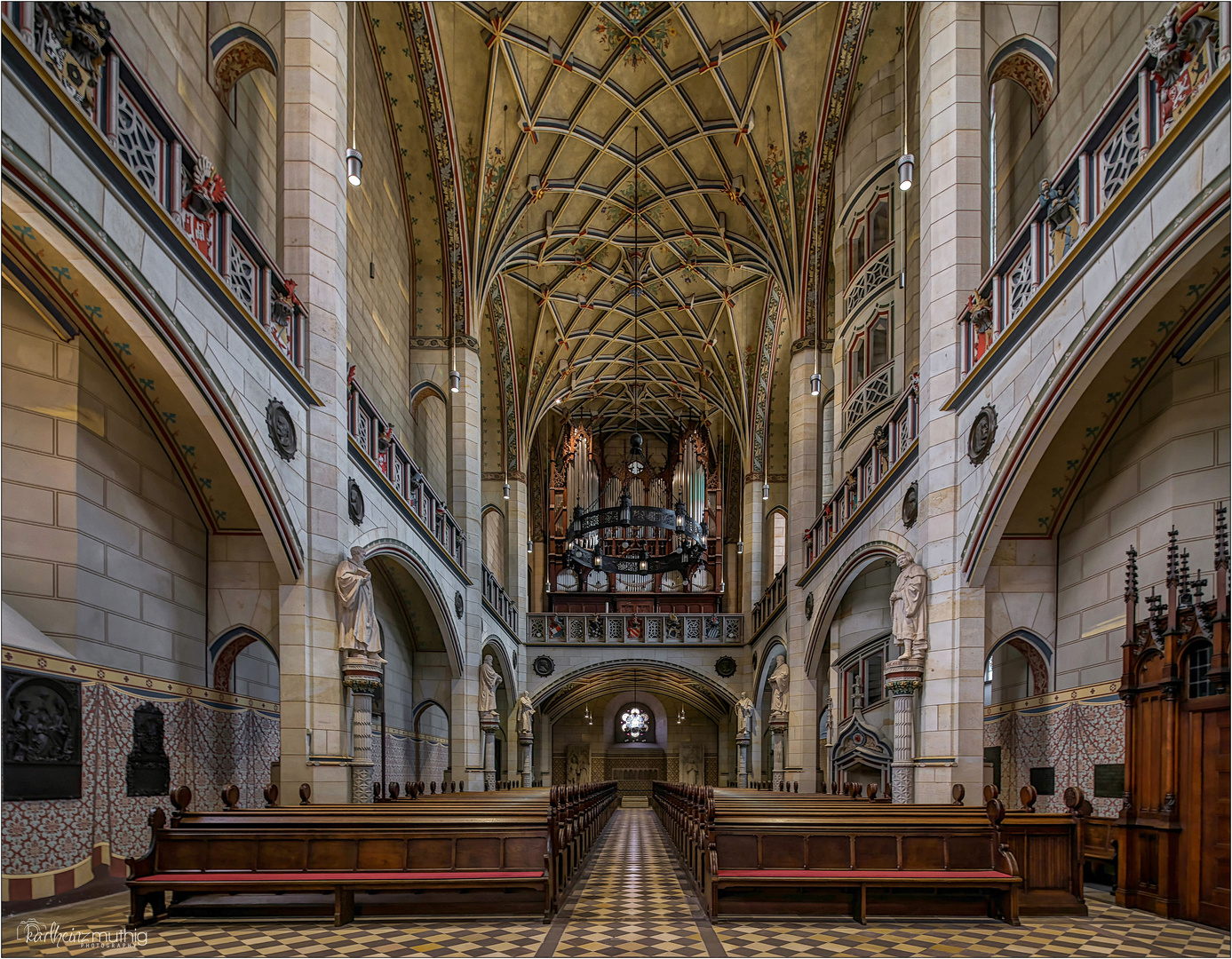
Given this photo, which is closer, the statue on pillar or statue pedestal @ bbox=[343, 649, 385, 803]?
statue pedestal @ bbox=[343, 649, 385, 803]

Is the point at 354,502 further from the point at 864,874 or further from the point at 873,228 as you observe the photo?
the point at 873,228

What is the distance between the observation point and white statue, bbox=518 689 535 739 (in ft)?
90.4

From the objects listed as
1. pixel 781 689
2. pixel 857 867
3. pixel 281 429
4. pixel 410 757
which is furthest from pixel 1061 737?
pixel 410 757

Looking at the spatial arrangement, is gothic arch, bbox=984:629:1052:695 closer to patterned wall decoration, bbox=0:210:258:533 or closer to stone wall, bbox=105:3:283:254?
patterned wall decoration, bbox=0:210:258:533

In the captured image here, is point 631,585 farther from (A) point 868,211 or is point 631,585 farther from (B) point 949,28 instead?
(B) point 949,28

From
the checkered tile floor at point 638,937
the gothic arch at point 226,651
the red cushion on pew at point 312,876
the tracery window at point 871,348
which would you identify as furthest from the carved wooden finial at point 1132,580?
the gothic arch at point 226,651

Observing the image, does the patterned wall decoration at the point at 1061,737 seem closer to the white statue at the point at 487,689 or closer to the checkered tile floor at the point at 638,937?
the checkered tile floor at the point at 638,937

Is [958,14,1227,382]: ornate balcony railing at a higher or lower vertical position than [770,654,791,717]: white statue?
higher

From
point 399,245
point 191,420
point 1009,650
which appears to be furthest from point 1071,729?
point 399,245

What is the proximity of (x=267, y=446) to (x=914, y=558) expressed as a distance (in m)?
7.45

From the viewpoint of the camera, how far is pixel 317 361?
36.1 ft

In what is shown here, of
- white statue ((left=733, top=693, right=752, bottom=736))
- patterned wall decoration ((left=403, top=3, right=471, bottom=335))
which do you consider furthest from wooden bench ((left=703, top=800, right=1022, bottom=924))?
white statue ((left=733, top=693, right=752, bottom=736))

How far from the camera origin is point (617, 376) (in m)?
32.1

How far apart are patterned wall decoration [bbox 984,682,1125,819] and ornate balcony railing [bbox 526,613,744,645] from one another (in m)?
18.1
